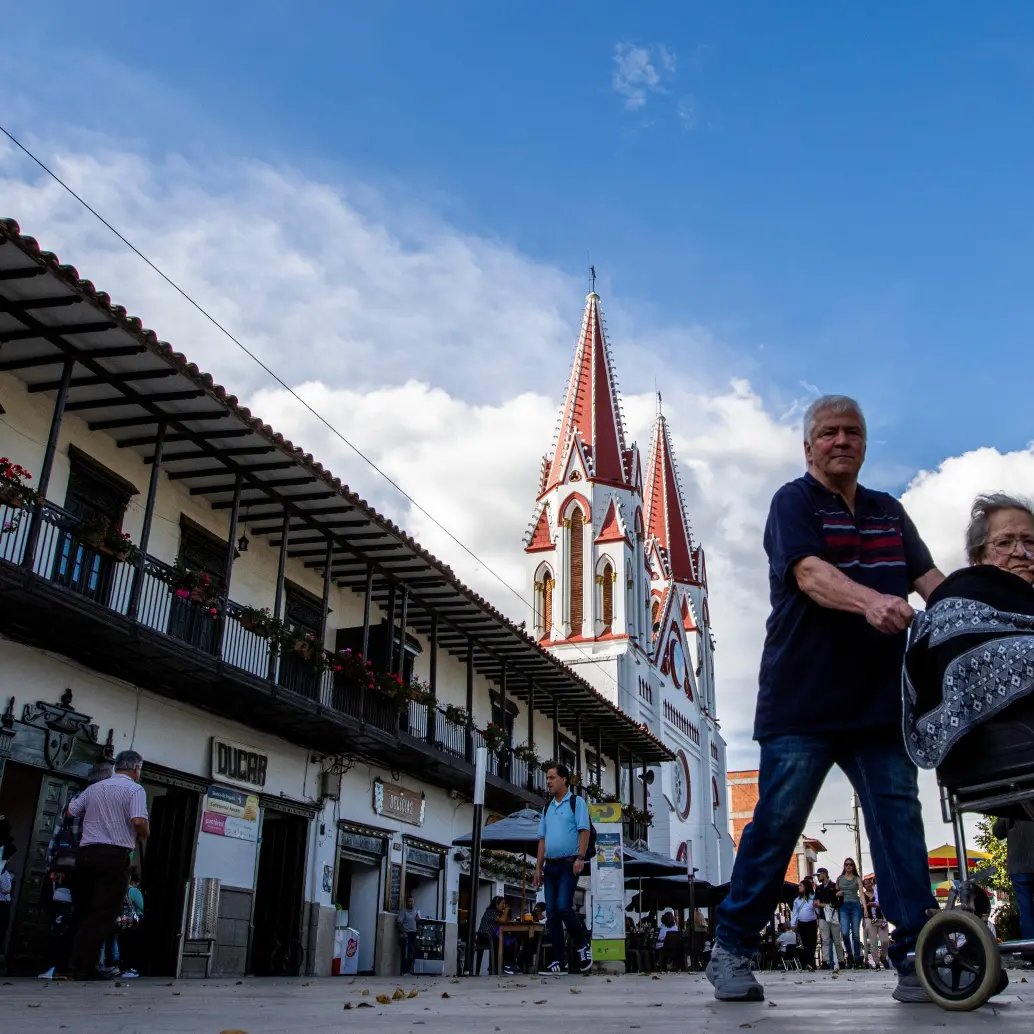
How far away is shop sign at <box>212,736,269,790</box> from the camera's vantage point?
15.5m

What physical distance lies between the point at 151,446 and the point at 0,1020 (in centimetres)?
1246

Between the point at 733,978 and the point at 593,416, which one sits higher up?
the point at 593,416

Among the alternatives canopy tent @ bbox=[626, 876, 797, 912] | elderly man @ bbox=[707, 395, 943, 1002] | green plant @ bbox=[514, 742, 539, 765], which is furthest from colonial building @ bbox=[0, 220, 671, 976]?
elderly man @ bbox=[707, 395, 943, 1002]

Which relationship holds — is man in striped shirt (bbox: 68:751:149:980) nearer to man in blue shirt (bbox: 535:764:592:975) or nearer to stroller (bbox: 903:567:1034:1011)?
man in blue shirt (bbox: 535:764:592:975)

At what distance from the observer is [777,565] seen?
418cm

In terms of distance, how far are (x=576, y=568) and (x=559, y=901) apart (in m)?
36.6

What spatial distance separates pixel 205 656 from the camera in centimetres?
1388

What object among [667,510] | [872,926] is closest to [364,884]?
[872,926]

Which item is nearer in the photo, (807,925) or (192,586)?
(192,586)

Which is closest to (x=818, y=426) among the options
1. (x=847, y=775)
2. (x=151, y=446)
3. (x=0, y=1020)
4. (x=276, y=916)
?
(x=847, y=775)

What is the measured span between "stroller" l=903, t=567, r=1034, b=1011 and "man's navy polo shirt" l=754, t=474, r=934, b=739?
0.32 meters

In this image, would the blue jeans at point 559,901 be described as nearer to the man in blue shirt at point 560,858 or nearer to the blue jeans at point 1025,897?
the man in blue shirt at point 560,858

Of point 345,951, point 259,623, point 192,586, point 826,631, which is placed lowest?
point 345,951

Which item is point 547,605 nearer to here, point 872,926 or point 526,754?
point 526,754
